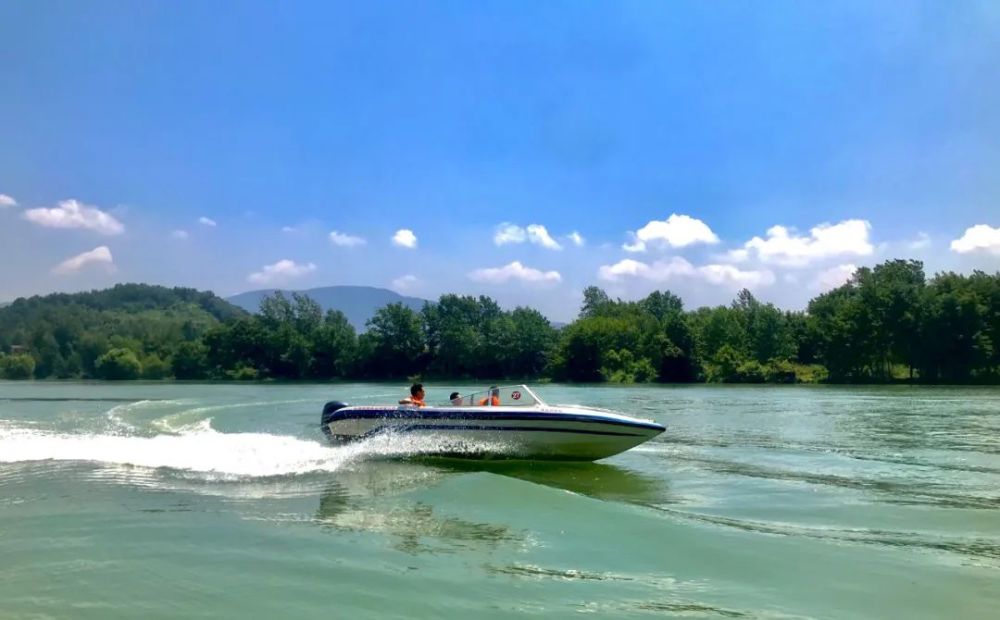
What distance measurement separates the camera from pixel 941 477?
536 inches

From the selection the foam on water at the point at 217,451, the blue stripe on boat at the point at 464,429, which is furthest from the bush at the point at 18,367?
the blue stripe on boat at the point at 464,429

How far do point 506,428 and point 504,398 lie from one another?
87 centimetres

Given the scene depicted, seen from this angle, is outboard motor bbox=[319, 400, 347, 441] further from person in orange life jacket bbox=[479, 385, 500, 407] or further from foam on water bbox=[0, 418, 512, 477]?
person in orange life jacket bbox=[479, 385, 500, 407]

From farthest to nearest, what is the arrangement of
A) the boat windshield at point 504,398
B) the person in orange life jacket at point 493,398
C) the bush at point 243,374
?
the bush at point 243,374, the person in orange life jacket at point 493,398, the boat windshield at point 504,398

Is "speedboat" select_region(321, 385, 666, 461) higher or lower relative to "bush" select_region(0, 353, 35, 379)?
higher

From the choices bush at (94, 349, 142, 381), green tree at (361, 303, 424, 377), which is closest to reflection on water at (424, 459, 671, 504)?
green tree at (361, 303, 424, 377)

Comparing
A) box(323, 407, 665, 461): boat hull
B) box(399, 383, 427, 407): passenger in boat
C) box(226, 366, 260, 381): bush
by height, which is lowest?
box(226, 366, 260, 381): bush

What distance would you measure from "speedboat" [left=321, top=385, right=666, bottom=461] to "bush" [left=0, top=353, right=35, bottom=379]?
122 m

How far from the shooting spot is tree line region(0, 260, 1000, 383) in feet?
235

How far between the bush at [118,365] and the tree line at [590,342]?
20cm

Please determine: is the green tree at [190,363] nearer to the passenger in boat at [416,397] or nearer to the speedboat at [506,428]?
the passenger in boat at [416,397]

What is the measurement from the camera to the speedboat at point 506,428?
15.2m

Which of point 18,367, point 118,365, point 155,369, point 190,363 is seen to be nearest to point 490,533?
point 190,363

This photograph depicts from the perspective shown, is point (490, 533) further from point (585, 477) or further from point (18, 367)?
point (18, 367)
